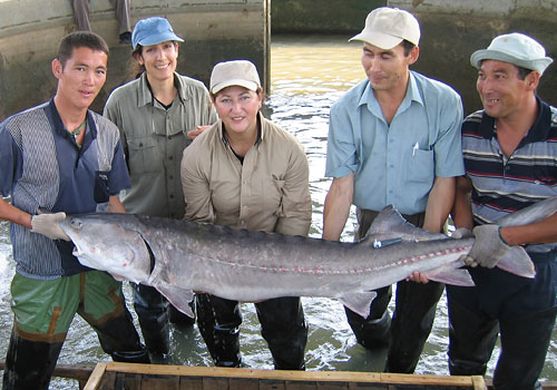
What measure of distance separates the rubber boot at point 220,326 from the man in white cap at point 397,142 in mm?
853

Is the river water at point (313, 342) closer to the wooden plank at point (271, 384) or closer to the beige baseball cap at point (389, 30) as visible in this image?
the wooden plank at point (271, 384)

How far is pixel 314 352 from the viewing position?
4.94m

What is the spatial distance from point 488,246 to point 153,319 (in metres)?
2.34

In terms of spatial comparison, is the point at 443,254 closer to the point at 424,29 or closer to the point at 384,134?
the point at 384,134

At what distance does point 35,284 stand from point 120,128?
4.14 feet

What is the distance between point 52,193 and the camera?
11.7ft

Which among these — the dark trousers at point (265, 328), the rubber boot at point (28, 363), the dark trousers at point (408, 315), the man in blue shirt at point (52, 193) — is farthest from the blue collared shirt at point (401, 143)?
the rubber boot at point (28, 363)

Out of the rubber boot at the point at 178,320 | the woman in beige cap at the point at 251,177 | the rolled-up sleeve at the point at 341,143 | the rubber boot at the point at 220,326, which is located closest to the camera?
the woman in beige cap at the point at 251,177

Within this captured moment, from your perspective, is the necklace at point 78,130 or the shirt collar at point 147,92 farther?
the shirt collar at point 147,92

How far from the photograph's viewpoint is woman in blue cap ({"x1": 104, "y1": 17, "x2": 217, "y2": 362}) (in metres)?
4.30

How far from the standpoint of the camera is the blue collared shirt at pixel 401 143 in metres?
3.69

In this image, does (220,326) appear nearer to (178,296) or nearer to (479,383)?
(178,296)

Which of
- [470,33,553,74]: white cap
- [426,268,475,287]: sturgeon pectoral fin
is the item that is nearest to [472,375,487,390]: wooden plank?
[426,268,475,287]: sturgeon pectoral fin

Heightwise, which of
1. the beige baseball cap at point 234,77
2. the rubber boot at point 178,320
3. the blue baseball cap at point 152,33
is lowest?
the rubber boot at point 178,320
